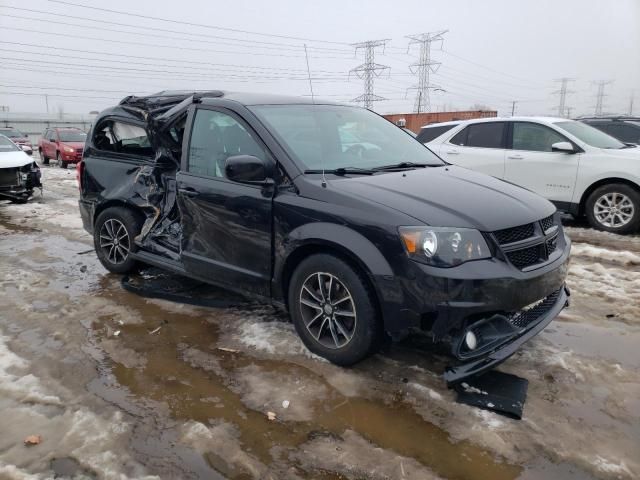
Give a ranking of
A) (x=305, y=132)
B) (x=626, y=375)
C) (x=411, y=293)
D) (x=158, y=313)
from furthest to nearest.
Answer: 1. (x=158, y=313)
2. (x=305, y=132)
3. (x=626, y=375)
4. (x=411, y=293)

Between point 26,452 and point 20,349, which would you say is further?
point 20,349

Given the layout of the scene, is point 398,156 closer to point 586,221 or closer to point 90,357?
point 90,357

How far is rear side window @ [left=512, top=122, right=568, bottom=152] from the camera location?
804 centimetres

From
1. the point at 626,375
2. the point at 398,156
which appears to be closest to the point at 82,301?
the point at 398,156

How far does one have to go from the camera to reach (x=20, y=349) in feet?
13.0

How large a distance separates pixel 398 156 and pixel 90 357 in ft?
9.48

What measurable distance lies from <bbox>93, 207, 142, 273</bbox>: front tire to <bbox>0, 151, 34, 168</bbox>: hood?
6333 mm

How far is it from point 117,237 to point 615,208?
6848 millimetres

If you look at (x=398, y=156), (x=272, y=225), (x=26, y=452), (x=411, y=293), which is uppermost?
(x=398, y=156)

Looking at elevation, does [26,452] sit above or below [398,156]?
below

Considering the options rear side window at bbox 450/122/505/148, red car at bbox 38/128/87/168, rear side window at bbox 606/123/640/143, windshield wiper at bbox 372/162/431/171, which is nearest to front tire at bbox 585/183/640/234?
rear side window at bbox 450/122/505/148

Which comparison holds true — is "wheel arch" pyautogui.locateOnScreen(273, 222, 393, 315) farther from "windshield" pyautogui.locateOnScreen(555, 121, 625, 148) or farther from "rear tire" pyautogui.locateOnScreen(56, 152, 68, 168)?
"rear tire" pyautogui.locateOnScreen(56, 152, 68, 168)

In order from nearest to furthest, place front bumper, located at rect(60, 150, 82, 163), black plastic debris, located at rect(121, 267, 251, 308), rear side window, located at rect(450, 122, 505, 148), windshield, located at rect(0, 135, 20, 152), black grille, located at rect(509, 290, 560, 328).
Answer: black grille, located at rect(509, 290, 560, 328) < black plastic debris, located at rect(121, 267, 251, 308) < rear side window, located at rect(450, 122, 505, 148) < windshield, located at rect(0, 135, 20, 152) < front bumper, located at rect(60, 150, 82, 163)

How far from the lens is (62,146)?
21.2 metres
